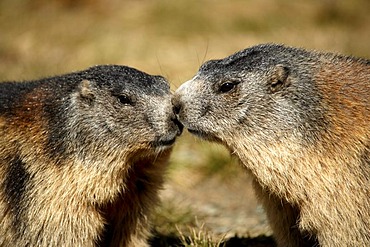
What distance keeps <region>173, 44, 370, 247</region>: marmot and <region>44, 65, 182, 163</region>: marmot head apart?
259 mm

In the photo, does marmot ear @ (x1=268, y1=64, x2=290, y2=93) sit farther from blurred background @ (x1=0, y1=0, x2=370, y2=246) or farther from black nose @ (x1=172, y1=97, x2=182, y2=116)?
blurred background @ (x1=0, y1=0, x2=370, y2=246)

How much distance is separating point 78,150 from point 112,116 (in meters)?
0.52

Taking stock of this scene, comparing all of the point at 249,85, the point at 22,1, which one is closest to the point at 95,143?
the point at 249,85

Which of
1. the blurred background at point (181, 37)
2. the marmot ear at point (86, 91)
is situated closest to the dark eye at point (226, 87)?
the marmot ear at point (86, 91)

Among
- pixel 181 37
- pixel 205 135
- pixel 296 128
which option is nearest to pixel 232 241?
pixel 205 135

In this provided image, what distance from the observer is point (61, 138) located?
7789 millimetres

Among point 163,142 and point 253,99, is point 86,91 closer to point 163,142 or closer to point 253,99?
point 163,142

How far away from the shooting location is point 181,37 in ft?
59.3

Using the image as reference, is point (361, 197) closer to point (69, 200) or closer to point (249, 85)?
point (249, 85)

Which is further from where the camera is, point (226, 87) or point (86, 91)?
point (86, 91)

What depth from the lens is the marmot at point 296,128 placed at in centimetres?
709

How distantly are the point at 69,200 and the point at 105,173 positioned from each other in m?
0.47

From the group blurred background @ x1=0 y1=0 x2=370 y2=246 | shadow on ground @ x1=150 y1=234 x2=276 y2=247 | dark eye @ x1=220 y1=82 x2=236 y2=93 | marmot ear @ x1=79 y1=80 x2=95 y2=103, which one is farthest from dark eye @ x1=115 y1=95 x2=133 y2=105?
blurred background @ x1=0 y1=0 x2=370 y2=246

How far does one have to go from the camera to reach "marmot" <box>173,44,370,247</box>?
279 inches
